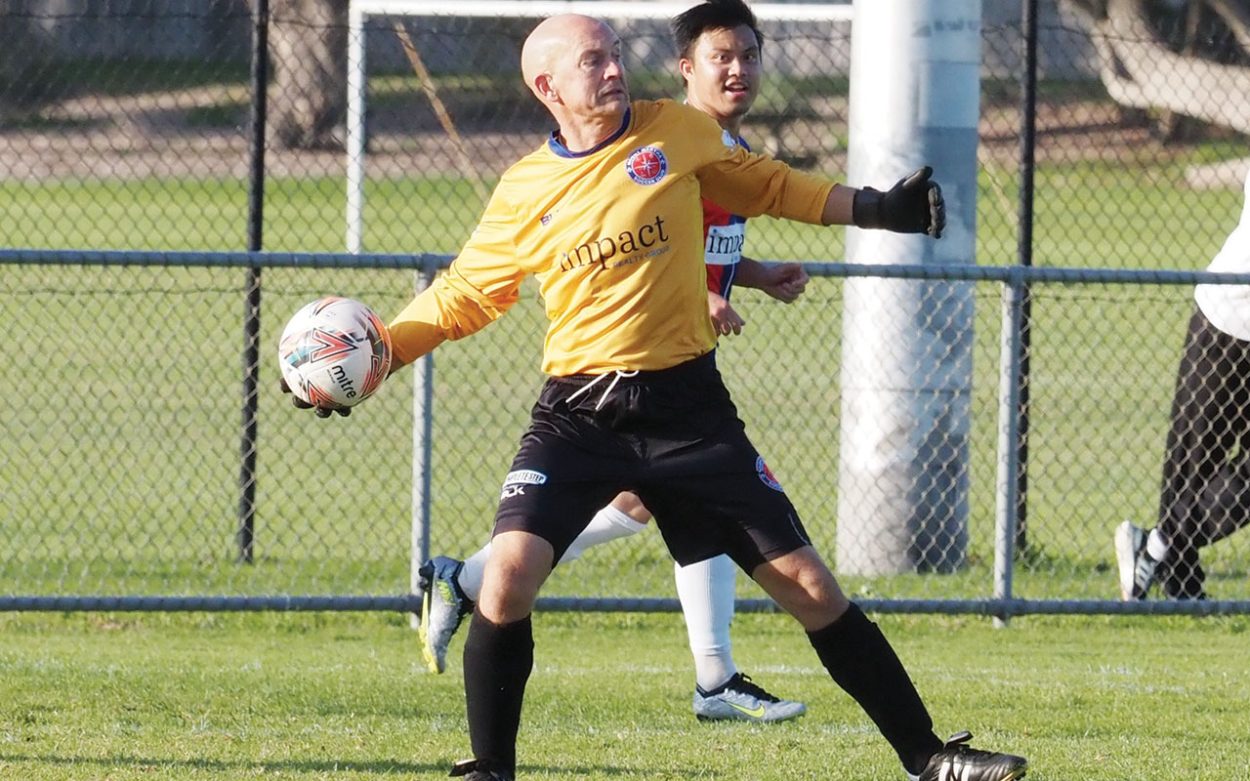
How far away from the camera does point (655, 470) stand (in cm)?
485

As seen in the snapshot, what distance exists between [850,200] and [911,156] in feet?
12.2

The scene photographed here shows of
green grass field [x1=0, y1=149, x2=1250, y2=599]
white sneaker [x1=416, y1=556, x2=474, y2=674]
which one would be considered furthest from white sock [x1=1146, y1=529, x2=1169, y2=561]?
white sneaker [x1=416, y1=556, x2=474, y2=674]

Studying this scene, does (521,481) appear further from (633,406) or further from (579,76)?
(579,76)

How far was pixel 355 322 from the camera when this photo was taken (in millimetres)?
4996

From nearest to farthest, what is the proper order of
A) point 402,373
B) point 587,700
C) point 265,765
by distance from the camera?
point 265,765 → point 587,700 → point 402,373

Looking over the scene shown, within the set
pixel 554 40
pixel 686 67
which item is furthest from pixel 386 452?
pixel 554 40

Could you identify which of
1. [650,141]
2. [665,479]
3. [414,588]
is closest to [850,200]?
[650,141]

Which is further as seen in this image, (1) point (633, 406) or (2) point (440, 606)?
(2) point (440, 606)

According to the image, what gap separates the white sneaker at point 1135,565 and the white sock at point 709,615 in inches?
104

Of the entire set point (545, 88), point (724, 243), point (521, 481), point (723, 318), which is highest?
point (545, 88)

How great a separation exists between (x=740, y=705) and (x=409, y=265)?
2.04m

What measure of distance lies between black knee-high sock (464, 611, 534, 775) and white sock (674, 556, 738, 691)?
1.36 metres

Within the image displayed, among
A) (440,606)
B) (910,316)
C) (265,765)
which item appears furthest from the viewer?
(910,316)

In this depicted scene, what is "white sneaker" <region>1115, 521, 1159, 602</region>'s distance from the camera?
27.0 ft
